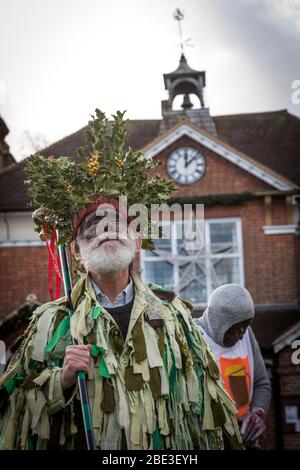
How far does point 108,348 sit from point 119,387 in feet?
0.54

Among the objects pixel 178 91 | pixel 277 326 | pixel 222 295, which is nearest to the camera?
pixel 222 295

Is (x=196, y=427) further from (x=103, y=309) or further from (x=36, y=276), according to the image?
(x=36, y=276)

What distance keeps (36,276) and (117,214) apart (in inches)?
335

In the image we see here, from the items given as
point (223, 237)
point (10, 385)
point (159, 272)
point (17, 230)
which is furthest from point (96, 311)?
point (17, 230)

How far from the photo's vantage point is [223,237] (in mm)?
11117

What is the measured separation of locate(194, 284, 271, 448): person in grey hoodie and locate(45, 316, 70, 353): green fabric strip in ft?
4.23

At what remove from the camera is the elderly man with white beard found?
269 cm

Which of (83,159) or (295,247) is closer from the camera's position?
(83,159)

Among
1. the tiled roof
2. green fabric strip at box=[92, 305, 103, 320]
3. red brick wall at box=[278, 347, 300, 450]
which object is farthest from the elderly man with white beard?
the tiled roof

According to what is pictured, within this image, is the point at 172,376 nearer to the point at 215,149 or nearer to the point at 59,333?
the point at 59,333

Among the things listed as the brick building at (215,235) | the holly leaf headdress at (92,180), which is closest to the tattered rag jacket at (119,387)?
the holly leaf headdress at (92,180)

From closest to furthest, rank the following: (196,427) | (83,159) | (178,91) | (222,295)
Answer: (196,427) → (83,159) → (222,295) → (178,91)

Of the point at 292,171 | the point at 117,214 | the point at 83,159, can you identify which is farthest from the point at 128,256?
the point at 292,171
